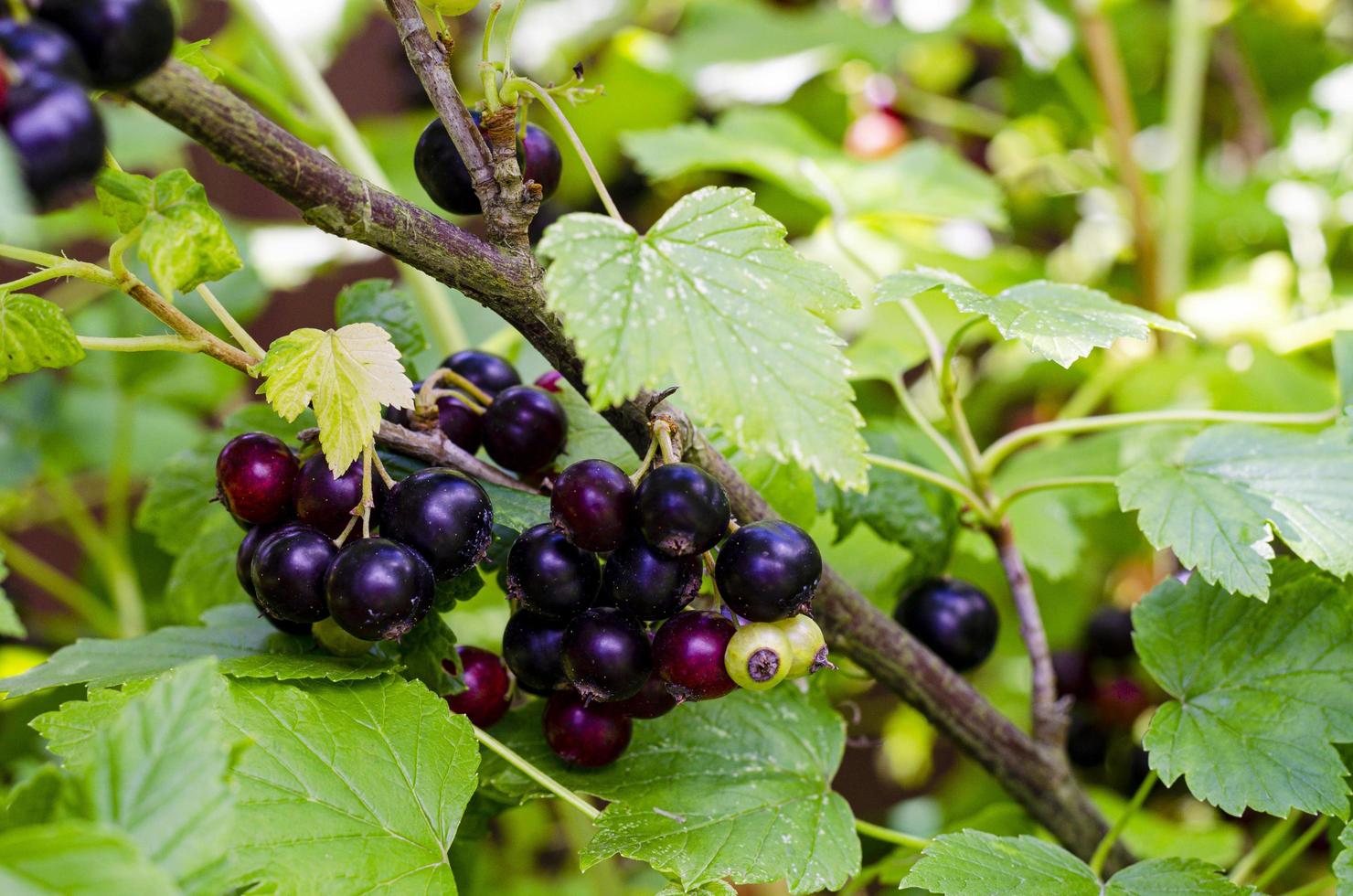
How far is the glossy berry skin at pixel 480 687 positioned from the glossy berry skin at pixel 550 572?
0.35 feet

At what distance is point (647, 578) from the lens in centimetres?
52

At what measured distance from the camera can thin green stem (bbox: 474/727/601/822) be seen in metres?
0.58

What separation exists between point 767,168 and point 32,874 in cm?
99

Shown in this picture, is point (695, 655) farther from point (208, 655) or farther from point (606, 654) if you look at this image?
point (208, 655)

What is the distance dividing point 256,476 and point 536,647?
6.9 inches

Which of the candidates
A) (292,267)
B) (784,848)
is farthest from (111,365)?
(784,848)

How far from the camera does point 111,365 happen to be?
1307 mm

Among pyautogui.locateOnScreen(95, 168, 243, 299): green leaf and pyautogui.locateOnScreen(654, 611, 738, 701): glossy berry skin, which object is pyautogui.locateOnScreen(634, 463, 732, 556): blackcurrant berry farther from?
pyautogui.locateOnScreen(95, 168, 243, 299): green leaf

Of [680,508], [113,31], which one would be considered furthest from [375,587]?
[113,31]

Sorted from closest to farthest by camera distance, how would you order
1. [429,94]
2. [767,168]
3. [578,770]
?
[429,94] < [578,770] < [767,168]

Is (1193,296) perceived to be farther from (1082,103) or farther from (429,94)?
(429,94)

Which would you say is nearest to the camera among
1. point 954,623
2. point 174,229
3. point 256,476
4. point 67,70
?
point 67,70

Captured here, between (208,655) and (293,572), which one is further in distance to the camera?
→ (208,655)

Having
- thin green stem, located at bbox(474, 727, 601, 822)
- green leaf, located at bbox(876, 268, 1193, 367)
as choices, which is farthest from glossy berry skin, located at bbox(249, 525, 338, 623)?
green leaf, located at bbox(876, 268, 1193, 367)
